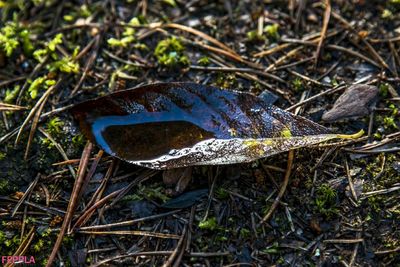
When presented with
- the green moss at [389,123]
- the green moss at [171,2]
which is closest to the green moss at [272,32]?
the green moss at [171,2]

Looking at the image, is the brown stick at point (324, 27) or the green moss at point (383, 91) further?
the brown stick at point (324, 27)

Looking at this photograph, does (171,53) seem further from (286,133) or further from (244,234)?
(244,234)

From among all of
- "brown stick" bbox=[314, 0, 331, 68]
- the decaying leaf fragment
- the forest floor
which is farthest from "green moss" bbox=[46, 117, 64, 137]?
"brown stick" bbox=[314, 0, 331, 68]

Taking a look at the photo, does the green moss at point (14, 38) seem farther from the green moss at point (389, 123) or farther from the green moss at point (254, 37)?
the green moss at point (389, 123)

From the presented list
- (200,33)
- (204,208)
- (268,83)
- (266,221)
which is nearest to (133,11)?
(200,33)

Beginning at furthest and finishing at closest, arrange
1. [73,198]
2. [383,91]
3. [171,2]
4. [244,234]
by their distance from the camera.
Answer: [171,2], [383,91], [73,198], [244,234]

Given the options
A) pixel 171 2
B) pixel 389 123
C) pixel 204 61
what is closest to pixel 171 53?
pixel 204 61
